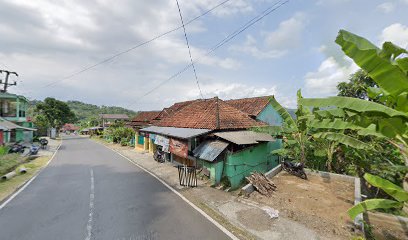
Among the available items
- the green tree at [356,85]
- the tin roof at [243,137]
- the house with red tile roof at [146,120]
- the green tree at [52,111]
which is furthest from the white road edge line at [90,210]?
the green tree at [52,111]

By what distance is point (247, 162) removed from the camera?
11727mm

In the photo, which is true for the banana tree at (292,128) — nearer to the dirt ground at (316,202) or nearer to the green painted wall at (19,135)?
the dirt ground at (316,202)

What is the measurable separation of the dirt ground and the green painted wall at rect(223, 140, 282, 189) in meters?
1.41

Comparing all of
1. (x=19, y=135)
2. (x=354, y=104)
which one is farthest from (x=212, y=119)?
(x=19, y=135)

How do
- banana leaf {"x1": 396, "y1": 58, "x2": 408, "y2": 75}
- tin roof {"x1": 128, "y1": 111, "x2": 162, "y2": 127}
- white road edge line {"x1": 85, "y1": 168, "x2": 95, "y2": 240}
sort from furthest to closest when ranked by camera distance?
tin roof {"x1": 128, "y1": 111, "x2": 162, "y2": 127}, white road edge line {"x1": 85, "y1": 168, "x2": 95, "y2": 240}, banana leaf {"x1": 396, "y1": 58, "x2": 408, "y2": 75}

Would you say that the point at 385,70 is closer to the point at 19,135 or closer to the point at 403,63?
the point at 403,63

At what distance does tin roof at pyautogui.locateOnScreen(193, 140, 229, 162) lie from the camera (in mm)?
10480

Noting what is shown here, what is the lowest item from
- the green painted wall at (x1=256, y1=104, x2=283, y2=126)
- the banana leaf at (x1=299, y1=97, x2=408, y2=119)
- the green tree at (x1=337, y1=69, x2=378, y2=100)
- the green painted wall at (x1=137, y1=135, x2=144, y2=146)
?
the green painted wall at (x1=137, y1=135, x2=144, y2=146)

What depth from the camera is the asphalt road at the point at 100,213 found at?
6074 mm

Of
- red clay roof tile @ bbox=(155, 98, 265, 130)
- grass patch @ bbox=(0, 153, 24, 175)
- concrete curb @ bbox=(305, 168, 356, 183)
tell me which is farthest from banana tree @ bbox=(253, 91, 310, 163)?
grass patch @ bbox=(0, 153, 24, 175)

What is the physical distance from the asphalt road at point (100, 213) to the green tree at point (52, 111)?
1871 inches

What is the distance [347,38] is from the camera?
360cm

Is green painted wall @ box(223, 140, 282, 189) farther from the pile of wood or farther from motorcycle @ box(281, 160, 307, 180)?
motorcycle @ box(281, 160, 307, 180)

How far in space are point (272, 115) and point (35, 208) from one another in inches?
692
